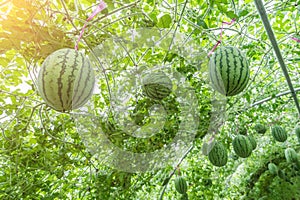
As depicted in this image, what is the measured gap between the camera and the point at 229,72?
1.47 m

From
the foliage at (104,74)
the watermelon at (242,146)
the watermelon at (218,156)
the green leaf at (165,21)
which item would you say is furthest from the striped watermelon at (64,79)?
the watermelon at (242,146)

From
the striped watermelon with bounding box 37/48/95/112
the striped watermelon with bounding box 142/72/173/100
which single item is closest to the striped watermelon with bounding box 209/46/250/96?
the striped watermelon with bounding box 142/72/173/100

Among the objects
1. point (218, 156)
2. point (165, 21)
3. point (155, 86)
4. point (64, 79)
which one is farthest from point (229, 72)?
point (218, 156)

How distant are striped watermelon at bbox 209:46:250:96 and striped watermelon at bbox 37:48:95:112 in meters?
0.72

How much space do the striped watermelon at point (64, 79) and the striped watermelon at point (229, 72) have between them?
2.35ft

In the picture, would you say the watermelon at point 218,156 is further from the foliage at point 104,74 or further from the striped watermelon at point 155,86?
the striped watermelon at point 155,86

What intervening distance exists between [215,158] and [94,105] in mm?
1233

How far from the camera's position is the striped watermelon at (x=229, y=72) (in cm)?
147

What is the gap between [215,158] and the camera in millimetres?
2551

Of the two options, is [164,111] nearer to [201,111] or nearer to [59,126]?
[201,111]

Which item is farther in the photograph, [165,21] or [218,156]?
[218,156]

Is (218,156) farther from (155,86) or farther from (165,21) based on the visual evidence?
(165,21)

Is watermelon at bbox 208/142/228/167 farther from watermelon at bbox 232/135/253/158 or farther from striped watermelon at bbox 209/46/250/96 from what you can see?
striped watermelon at bbox 209/46/250/96

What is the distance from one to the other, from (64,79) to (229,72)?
2.78 feet
